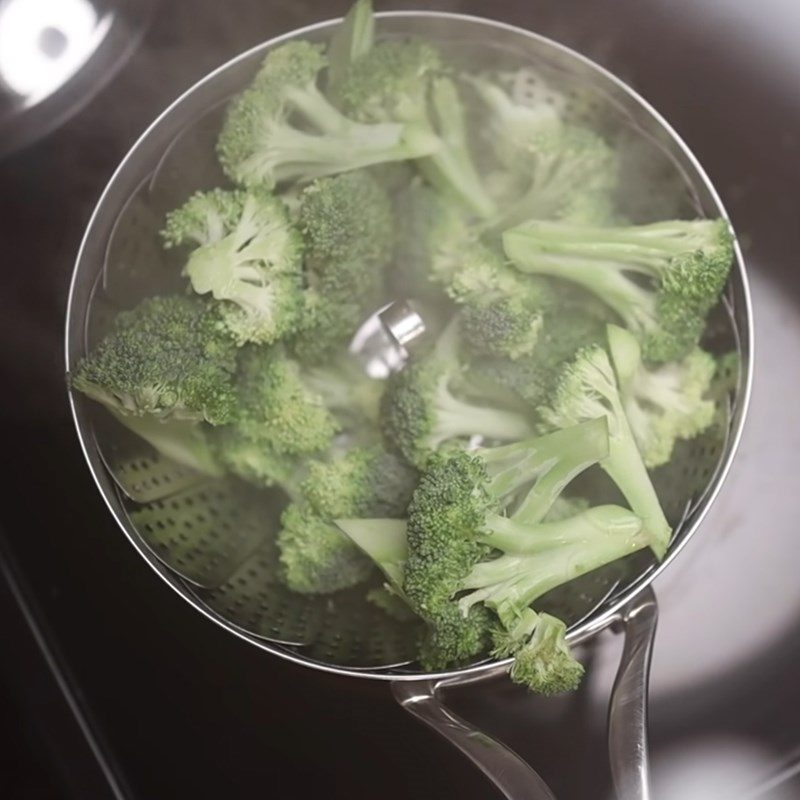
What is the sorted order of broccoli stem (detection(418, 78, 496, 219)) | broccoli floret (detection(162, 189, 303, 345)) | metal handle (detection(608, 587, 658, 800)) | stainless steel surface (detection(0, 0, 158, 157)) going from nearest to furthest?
metal handle (detection(608, 587, 658, 800)) < broccoli floret (detection(162, 189, 303, 345)) < broccoli stem (detection(418, 78, 496, 219)) < stainless steel surface (detection(0, 0, 158, 157))

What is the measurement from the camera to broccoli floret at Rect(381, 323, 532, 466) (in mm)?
1018

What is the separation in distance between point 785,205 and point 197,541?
2.89 ft

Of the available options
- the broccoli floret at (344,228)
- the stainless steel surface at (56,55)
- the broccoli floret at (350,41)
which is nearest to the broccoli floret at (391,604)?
the broccoli floret at (344,228)

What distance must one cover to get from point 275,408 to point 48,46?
2.11 ft

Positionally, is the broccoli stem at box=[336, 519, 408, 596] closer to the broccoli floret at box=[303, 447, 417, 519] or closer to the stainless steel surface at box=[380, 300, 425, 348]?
the broccoli floret at box=[303, 447, 417, 519]

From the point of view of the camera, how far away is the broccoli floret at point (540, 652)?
893 mm

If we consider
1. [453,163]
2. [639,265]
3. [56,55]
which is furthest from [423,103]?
[56,55]

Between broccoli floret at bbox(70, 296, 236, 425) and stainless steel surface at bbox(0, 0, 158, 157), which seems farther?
stainless steel surface at bbox(0, 0, 158, 157)

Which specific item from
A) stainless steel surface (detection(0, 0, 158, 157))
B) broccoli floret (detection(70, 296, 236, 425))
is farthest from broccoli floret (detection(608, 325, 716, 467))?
stainless steel surface (detection(0, 0, 158, 157))

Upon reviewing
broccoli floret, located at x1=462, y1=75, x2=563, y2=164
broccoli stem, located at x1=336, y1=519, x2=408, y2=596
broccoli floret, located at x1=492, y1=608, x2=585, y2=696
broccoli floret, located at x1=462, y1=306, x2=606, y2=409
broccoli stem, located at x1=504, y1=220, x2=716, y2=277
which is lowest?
broccoli floret, located at x1=492, y1=608, x2=585, y2=696

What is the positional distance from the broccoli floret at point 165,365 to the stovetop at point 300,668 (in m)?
0.25

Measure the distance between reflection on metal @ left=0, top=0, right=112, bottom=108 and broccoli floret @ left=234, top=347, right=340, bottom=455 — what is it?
53cm

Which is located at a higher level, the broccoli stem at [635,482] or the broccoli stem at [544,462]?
the broccoli stem at [544,462]

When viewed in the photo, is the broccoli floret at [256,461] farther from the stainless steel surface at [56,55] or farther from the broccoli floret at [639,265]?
the stainless steel surface at [56,55]
